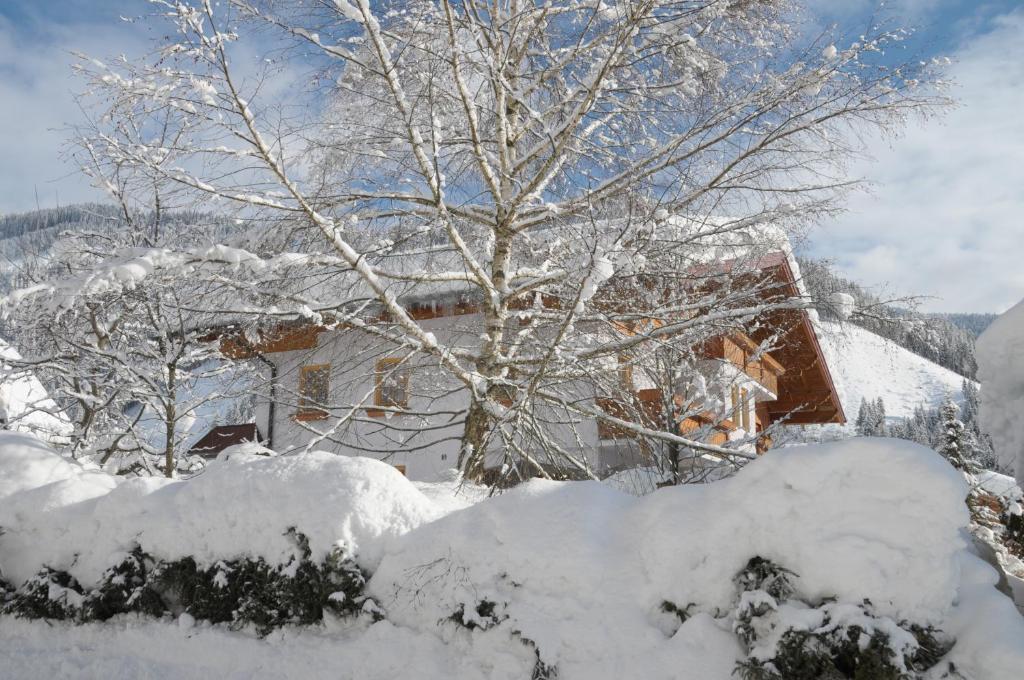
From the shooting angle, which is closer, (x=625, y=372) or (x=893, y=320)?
(x=893, y=320)

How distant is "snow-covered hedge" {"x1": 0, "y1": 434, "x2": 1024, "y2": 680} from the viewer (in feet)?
8.28

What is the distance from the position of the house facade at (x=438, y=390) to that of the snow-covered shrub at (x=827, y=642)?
3.38 meters

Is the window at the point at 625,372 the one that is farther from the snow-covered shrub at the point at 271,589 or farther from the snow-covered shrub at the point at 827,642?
the snow-covered shrub at the point at 827,642

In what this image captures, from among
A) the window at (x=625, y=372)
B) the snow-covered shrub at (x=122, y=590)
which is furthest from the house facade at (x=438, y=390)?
the snow-covered shrub at (x=122, y=590)

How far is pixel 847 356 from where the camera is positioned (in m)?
5.96

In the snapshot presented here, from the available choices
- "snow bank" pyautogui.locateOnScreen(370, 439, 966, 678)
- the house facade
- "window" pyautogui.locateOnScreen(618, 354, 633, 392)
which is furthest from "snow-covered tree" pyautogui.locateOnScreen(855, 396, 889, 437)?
"window" pyautogui.locateOnScreen(618, 354, 633, 392)

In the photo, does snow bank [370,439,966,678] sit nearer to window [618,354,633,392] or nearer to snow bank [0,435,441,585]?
snow bank [0,435,441,585]

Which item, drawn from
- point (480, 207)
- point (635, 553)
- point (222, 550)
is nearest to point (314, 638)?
point (222, 550)

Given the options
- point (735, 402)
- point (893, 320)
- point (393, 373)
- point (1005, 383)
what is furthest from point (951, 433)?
point (393, 373)

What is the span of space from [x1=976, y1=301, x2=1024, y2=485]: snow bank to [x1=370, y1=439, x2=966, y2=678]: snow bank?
3.90 ft

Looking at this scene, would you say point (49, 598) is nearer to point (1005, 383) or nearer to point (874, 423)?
point (1005, 383)

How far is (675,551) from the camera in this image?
9.81 feet

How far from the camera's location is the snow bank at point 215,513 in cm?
361

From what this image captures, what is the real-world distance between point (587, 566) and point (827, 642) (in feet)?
3.29
